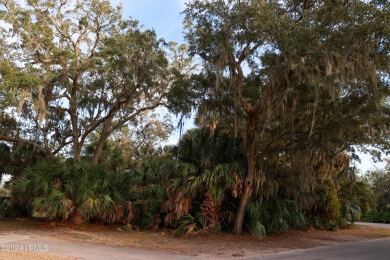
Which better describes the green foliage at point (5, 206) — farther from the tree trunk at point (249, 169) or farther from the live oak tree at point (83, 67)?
the tree trunk at point (249, 169)

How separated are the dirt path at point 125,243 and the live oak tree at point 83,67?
504 cm

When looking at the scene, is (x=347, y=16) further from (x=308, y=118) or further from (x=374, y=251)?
(x=374, y=251)

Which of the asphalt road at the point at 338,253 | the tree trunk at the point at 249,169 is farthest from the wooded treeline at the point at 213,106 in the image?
the asphalt road at the point at 338,253

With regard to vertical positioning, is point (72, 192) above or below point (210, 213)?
above

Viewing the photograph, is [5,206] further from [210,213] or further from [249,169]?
[249,169]

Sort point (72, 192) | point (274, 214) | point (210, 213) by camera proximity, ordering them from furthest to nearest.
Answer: point (274, 214) < point (72, 192) < point (210, 213)

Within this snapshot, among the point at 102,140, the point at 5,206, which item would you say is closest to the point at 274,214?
the point at 102,140

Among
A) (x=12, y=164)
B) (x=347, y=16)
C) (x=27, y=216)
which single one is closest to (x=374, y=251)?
(x=347, y=16)

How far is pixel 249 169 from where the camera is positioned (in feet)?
53.5

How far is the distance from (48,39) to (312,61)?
38.8 feet

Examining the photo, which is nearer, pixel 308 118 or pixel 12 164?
pixel 308 118

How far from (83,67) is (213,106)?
6669mm

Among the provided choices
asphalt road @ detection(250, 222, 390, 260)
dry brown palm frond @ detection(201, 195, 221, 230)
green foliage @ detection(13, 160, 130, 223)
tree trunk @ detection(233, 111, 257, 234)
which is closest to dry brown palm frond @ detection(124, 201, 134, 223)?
green foliage @ detection(13, 160, 130, 223)

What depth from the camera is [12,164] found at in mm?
21688
